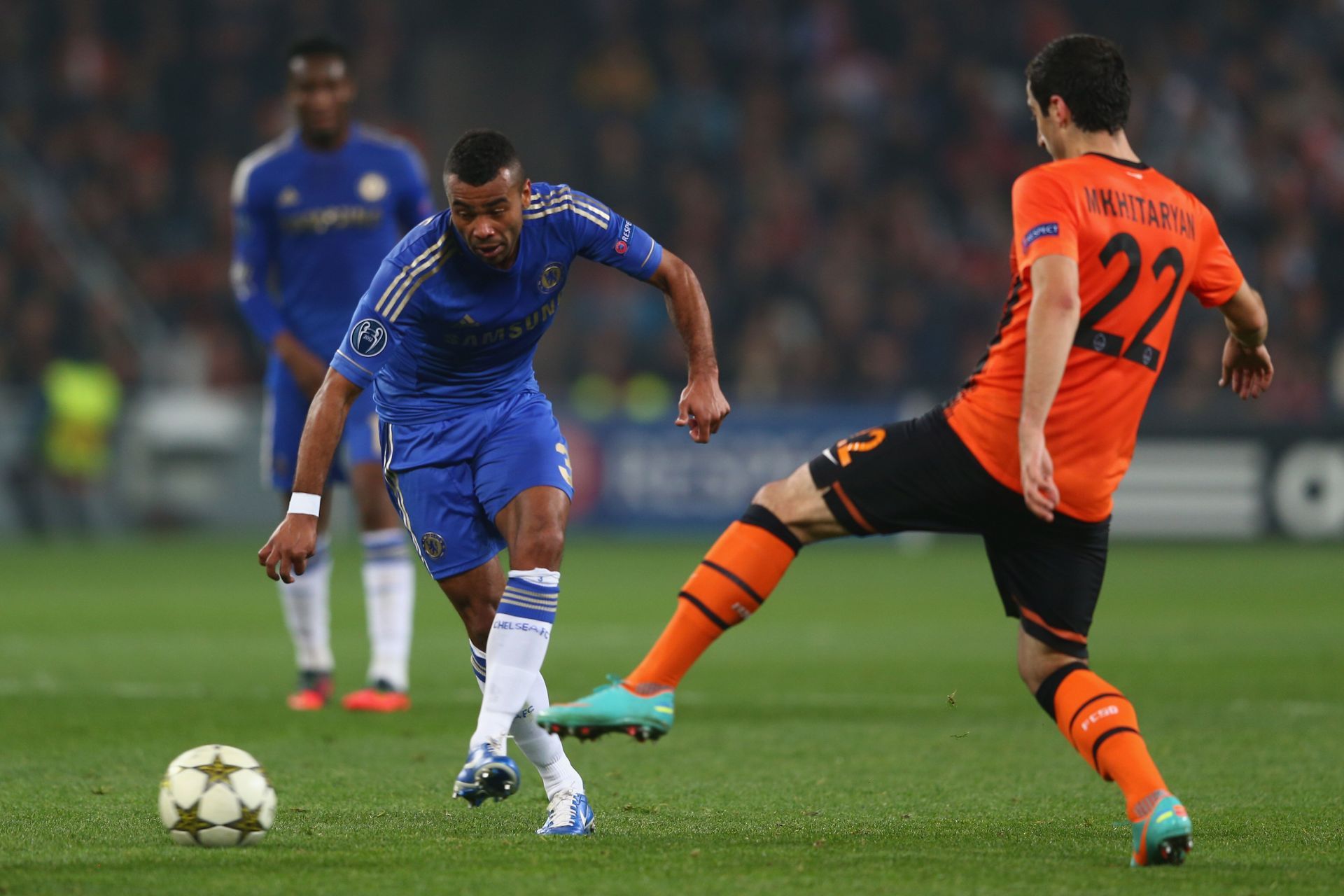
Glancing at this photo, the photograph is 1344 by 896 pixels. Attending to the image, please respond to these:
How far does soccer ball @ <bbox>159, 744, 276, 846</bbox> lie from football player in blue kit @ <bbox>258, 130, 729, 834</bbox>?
540mm

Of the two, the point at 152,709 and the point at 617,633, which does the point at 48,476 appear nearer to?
the point at 617,633

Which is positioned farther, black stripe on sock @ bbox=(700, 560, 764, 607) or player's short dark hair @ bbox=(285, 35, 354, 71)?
player's short dark hair @ bbox=(285, 35, 354, 71)

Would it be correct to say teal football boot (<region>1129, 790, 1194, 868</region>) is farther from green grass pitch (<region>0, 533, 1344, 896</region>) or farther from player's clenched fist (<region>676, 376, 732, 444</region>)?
player's clenched fist (<region>676, 376, 732, 444</region>)

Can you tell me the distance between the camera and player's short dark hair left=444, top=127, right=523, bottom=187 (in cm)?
474

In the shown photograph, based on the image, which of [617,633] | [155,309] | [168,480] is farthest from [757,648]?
[155,309]

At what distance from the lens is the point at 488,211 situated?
4.78 m

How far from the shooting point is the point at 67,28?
21547 millimetres

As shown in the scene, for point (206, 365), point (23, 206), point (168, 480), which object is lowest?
point (168, 480)

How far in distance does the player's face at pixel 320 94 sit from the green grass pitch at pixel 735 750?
2579 mm

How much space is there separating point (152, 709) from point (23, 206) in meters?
13.7

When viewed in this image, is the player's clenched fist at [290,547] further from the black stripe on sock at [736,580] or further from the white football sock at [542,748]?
the black stripe on sock at [736,580]

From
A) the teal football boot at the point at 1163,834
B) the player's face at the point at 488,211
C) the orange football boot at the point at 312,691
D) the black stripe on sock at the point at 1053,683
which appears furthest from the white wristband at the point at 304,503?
the orange football boot at the point at 312,691

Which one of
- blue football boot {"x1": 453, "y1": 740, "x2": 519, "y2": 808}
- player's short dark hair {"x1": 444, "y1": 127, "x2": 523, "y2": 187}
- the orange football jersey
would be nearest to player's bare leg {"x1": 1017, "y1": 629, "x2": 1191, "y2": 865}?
the orange football jersey

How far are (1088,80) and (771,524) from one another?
1.36 meters
